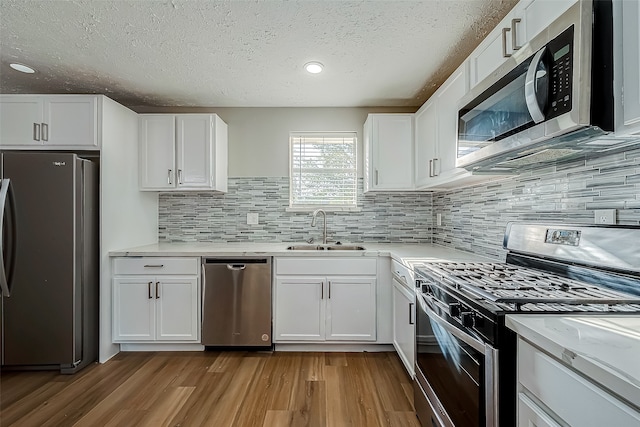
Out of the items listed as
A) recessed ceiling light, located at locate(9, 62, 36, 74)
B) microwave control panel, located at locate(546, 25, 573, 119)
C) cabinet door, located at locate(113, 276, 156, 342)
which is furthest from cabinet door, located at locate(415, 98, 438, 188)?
recessed ceiling light, located at locate(9, 62, 36, 74)

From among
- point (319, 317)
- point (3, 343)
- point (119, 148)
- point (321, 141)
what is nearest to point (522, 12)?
point (321, 141)

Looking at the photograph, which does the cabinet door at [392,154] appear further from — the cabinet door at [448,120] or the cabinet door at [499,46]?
the cabinet door at [499,46]

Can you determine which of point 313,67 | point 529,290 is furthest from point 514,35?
point 313,67

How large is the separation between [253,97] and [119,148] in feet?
4.01

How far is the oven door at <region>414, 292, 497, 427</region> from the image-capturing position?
970 millimetres

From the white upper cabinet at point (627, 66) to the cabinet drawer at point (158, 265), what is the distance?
101 inches

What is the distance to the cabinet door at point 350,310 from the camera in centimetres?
248

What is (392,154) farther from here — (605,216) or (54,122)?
(54,122)

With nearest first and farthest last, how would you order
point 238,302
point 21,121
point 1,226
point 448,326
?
point 448,326 < point 1,226 < point 21,121 < point 238,302

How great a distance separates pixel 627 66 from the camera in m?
0.87

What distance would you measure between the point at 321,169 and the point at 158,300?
189 cm

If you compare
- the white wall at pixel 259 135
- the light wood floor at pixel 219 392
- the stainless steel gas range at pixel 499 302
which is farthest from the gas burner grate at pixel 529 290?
the white wall at pixel 259 135

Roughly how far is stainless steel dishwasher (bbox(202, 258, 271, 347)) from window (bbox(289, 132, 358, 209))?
0.95 metres

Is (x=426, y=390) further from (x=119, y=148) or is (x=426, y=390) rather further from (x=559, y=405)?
(x=119, y=148)
